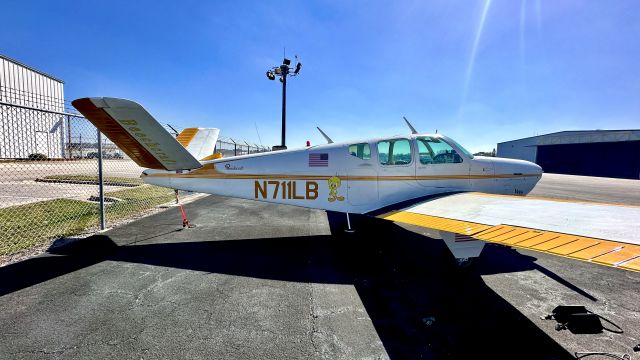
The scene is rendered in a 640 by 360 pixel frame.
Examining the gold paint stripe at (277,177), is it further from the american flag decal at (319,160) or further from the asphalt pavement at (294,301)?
the asphalt pavement at (294,301)

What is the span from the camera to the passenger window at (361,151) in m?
6.07

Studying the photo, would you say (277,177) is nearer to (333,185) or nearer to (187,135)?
(333,185)

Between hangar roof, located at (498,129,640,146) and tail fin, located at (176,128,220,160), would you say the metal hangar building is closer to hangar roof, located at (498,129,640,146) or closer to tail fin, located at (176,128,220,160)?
hangar roof, located at (498,129,640,146)

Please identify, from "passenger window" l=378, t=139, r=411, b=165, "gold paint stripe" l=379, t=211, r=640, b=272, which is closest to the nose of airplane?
"passenger window" l=378, t=139, r=411, b=165

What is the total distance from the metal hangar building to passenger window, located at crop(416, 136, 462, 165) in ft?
190

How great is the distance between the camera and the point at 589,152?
4659cm

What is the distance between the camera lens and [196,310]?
3.35 m

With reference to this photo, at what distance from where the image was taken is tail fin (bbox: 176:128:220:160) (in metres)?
7.86

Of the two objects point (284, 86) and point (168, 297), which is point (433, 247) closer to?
point (168, 297)

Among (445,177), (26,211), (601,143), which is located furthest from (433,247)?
(601,143)

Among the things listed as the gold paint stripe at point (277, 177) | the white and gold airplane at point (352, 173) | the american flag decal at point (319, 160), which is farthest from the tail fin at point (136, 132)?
the american flag decal at point (319, 160)

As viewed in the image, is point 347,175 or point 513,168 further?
point 513,168

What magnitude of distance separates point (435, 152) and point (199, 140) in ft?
22.4

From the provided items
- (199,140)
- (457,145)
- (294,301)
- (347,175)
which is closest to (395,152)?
(347,175)
